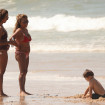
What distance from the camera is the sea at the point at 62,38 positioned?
1088 cm

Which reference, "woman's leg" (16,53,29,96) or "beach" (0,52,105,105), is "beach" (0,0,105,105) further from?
"woman's leg" (16,53,29,96)

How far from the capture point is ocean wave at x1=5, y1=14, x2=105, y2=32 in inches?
866

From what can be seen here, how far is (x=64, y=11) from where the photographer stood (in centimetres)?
2570

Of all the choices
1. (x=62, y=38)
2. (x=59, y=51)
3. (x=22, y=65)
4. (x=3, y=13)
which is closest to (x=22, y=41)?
(x=22, y=65)

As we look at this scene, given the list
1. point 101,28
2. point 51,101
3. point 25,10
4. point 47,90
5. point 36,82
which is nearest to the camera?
point 51,101

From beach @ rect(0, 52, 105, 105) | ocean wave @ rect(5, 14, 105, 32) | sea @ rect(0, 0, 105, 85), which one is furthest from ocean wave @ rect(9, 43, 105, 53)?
ocean wave @ rect(5, 14, 105, 32)

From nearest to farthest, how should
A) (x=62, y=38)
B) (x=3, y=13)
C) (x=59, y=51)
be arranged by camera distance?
(x=3, y=13) < (x=59, y=51) < (x=62, y=38)

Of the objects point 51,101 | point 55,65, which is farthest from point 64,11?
point 51,101

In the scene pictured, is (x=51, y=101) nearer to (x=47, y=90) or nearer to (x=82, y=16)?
(x=47, y=90)

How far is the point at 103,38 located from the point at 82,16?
6.01 metres

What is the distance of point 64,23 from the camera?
23.6 m

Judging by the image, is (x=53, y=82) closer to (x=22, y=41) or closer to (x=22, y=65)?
(x=22, y=65)

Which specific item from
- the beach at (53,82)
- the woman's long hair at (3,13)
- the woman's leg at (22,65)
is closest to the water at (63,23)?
the beach at (53,82)

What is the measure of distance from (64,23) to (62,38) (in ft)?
14.4
